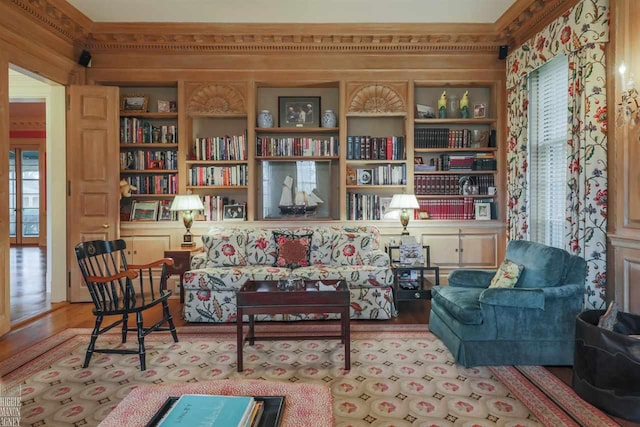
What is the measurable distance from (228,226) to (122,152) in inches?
66.6

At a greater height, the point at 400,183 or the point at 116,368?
the point at 400,183

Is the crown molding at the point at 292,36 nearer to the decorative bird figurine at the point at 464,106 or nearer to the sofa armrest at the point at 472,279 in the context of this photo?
the decorative bird figurine at the point at 464,106

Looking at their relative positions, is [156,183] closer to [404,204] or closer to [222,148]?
[222,148]

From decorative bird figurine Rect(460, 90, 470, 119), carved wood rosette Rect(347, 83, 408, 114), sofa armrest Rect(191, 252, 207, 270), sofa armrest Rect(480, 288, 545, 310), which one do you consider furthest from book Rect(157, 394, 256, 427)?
decorative bird figurine Rect(460, 90, 470, 119)

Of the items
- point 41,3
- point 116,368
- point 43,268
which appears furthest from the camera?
point 43,268

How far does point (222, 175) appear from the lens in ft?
16.4

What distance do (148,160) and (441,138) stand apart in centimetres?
368

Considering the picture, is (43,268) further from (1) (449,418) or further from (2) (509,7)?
(2) (509,7)

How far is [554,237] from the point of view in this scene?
13.0 feet

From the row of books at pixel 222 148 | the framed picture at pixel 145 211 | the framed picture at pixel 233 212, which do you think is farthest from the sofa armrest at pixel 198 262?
the row of books at pixel 222 148

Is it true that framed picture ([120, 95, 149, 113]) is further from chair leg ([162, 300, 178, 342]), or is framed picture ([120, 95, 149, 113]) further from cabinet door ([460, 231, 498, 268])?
cabinet door ([460, 231, 498, 268])

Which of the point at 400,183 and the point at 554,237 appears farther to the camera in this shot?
the point at 400,183

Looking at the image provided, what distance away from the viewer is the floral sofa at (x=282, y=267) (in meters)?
3.80

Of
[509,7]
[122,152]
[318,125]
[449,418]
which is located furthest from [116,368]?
[509,7]
